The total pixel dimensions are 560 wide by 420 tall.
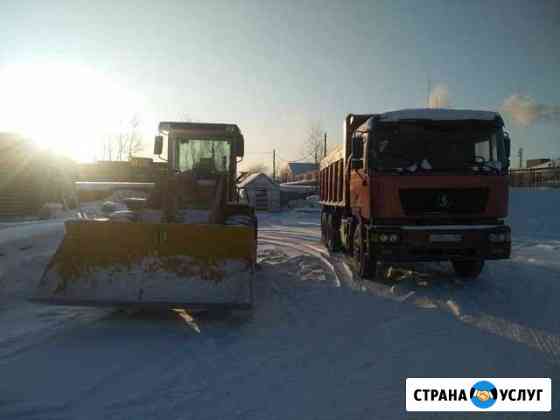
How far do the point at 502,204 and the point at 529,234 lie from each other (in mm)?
12951

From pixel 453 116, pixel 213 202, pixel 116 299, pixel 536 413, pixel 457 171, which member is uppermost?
pixel 453 116

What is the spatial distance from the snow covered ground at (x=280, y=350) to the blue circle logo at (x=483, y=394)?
0.52 feet

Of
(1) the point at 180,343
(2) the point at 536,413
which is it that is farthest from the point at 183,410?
(2) the point at 536,413

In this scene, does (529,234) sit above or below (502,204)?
below

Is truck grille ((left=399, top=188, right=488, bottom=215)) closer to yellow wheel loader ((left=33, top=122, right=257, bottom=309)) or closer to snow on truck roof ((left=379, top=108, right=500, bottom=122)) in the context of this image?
snow on truck roof ((left=379, top=108, right=500, bottom=122))

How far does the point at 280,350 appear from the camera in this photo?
13.4ft

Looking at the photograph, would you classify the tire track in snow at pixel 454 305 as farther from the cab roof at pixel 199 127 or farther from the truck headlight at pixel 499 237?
the cab roof at pixel 199 127

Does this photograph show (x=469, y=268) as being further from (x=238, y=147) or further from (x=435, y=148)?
(x=238, y=147)

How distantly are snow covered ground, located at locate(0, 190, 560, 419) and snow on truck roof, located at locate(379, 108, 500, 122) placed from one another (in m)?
2.97

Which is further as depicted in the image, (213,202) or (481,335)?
(213,202)

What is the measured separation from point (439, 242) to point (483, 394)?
3.40 meters

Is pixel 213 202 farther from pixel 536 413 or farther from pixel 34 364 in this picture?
pixel 536 413

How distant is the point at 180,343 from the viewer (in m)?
4.25

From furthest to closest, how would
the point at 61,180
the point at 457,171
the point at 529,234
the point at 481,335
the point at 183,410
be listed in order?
the point at 61,180 < the point at 529,234 < the point at 457,171 < the point at 481,335 < the point at 183,410
